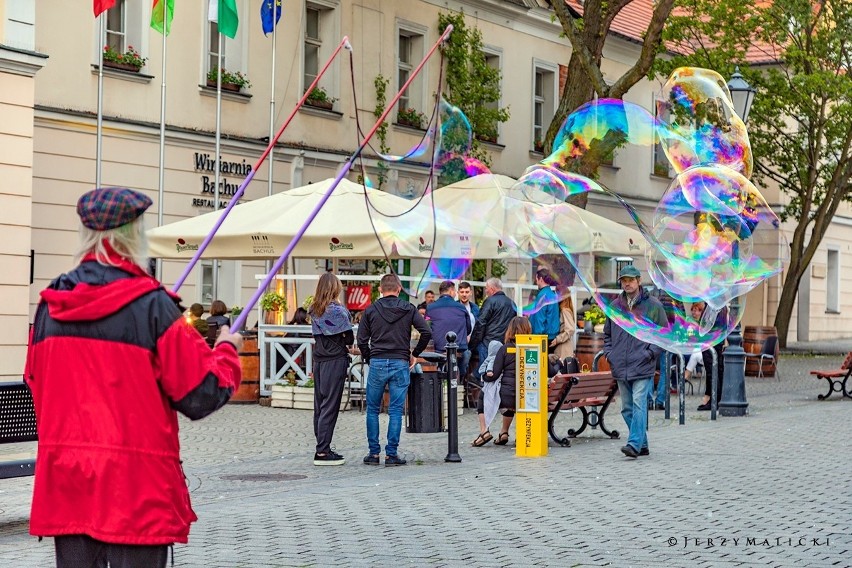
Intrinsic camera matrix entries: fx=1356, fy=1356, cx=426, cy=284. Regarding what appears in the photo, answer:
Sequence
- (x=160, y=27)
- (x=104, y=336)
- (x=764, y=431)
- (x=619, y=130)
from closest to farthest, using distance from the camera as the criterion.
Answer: (x=104, y=336) < (x=619, y=130) < (x=764, y=431) < (x=160, y=27)

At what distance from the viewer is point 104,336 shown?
424cm

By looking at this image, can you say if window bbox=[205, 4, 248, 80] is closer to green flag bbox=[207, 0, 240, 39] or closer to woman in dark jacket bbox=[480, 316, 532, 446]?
green flag bbox=[207, 0, 240, 39]

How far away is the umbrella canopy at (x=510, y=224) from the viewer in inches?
537

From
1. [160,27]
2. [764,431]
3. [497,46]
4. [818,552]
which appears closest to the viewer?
[818,552]

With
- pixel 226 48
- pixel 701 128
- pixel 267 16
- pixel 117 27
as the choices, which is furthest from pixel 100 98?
pixel 701 128

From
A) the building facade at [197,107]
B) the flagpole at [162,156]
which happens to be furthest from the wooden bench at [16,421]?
the flagpole at [162,156]

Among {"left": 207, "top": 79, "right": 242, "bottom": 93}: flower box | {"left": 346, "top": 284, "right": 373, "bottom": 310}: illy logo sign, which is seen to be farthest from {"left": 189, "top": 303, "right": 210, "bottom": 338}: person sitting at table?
{"left": 207, "top": 79, "right": 242, "bottom": 93}: flower box

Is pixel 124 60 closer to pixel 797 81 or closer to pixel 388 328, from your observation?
pixel 388 328

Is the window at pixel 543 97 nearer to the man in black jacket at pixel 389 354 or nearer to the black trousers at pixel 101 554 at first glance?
the man in black jacket at pixel 389 354

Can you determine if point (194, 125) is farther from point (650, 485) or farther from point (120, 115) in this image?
point (650, 485)

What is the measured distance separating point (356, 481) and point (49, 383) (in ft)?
22.8

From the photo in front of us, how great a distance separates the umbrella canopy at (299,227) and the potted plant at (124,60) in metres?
4.73

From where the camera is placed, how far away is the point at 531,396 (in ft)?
43.3

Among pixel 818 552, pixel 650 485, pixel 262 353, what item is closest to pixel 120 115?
pixel 262 353
